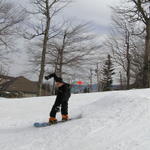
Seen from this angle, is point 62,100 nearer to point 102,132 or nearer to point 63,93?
point 63,93

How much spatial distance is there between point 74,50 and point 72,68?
2.19 metres

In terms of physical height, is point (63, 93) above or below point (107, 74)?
below

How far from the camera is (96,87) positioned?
161ft

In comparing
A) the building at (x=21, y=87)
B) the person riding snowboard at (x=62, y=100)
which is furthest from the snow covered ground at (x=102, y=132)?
the building at (x=21, y=87)

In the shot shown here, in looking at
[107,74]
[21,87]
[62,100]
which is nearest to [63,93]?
[62,100]

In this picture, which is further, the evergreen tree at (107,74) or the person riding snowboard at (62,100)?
the evergreen tree at (107,74)

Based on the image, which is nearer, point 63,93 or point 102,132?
point 102,132

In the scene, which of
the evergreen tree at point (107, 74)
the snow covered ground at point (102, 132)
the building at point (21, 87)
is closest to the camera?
the snow covered ground at point (102, 132)

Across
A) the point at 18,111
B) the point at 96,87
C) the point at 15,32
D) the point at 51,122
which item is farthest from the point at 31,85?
the point at 51,122

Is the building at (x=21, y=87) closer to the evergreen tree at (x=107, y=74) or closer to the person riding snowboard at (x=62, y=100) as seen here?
the evergreen tree at (x=107, y=74)

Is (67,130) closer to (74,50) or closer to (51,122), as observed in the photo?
(51,122)

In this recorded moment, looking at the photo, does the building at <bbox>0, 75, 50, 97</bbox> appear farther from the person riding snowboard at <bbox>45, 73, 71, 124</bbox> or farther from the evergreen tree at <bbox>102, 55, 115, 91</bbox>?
the person riding snowboard at <bbox>45, 73, 71, 124</bbox>

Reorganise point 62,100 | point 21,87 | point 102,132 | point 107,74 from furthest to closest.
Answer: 1. point 21,87
2. point 107,74
3. point 62,100
4. point 102,132

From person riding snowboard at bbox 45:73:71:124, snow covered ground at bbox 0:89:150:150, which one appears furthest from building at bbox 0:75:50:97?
snow covered ground at bbox 0:89:150:150
